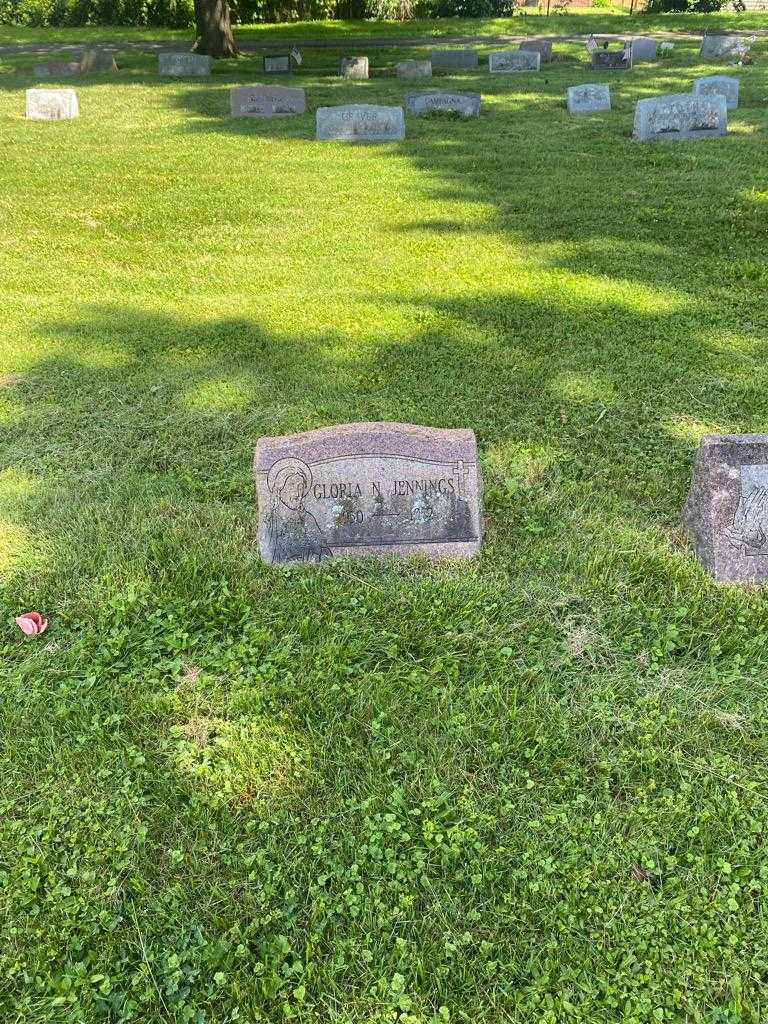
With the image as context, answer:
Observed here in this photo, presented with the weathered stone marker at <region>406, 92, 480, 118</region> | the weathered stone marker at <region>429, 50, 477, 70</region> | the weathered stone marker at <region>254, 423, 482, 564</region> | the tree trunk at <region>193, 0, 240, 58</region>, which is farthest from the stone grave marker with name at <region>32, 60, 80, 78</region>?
the weathered stone marker at <region>254, 423, 482, 564</region>

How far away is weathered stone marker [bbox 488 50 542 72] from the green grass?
293 inches

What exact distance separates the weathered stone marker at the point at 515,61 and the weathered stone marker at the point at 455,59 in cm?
101

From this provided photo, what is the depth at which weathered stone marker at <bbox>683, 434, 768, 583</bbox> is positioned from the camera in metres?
3.35

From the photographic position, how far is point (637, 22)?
26203 millimetres

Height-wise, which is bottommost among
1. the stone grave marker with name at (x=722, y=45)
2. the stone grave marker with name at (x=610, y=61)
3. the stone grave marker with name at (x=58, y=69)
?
the stone grave marker with name at (x=610, y=61)

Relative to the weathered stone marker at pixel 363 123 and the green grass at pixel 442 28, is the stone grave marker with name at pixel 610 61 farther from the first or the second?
the weathered stone marker at pixel 363 123

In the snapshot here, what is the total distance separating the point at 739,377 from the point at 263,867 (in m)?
4.46

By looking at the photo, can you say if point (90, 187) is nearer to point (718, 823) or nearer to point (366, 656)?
point (366, 656)

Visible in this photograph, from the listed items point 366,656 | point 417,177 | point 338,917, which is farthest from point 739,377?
point 417,177

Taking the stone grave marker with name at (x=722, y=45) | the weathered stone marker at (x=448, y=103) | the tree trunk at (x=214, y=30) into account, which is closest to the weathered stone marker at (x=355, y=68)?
the tree trunk at (x=214, y=30)

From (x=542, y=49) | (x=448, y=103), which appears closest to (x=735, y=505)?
(x=448, y=103)

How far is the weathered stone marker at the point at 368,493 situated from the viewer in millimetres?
3521

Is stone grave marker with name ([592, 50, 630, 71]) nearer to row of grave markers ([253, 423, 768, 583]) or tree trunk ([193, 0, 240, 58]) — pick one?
tree trunk ([193, 0, 240, 58])

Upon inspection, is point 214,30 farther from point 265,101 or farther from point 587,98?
point 587,98
